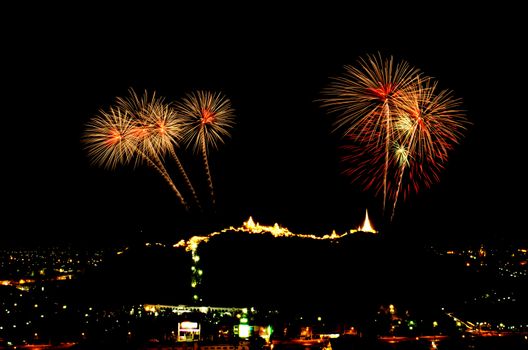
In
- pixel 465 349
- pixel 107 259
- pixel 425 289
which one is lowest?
pixel 465 349

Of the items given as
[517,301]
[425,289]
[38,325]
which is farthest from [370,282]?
[38,325]

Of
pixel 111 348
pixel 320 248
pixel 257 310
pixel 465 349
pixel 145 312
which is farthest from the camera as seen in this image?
pixel 320 248

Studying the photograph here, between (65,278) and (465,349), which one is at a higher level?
(65,278)

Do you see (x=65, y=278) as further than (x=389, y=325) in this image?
Yes

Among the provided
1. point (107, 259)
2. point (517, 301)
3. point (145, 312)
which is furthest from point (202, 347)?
point (517, 301)

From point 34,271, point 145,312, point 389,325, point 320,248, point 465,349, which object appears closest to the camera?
point 465,349

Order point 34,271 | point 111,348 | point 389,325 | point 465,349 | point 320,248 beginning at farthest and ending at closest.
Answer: point 320,248
point 34,271
point 389,325
point 465,349
point 111,348

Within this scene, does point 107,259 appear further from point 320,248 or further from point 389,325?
point 389,325

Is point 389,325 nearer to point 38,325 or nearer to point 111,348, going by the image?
point 111,348

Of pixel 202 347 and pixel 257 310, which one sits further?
pixel 257 310
